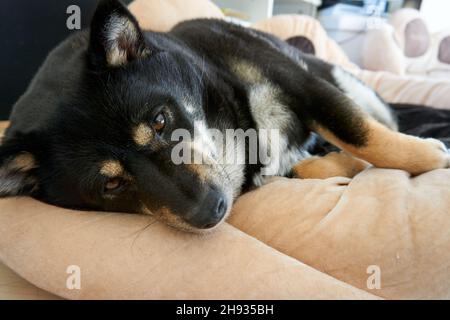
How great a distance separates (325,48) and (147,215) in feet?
8.67

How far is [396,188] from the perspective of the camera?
1195 millimetres

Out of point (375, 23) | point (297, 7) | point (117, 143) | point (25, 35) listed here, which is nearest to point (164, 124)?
point (117, 143)

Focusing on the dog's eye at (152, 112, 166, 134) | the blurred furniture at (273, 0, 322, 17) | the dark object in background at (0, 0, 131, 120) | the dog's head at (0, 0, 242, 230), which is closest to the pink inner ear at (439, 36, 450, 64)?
the blurred furniture at (273, 0, 322, 17)

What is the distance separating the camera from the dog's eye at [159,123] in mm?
1184

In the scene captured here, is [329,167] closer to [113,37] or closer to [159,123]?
[159,123]

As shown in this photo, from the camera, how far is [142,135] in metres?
1.14

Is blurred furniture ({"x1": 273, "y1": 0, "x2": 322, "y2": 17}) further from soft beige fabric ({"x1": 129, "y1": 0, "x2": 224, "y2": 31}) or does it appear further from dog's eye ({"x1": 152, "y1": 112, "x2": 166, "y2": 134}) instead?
dog's eye ({"x1": 152, "y1": 112, "x2": 166, "y2": 134})

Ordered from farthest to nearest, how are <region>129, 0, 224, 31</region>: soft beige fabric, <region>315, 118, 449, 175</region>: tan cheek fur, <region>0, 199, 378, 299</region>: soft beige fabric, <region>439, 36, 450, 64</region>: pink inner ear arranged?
<region>439, 36, 450, 64</region>: pink inner ear < <region>129, 0, 224, 31</region>: soft beige fabric < <region>315, 118, 449, 175</region>: tan cheek fur < <region>0, 199, 378, 299</region>: soft beige fabric

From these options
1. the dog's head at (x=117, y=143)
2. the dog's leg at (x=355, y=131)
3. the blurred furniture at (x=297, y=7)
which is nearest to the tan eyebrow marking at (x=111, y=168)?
the dog's head at (x=117, y=143)

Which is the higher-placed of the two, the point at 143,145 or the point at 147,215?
the point at 143,145

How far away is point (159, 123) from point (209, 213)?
1.09ft

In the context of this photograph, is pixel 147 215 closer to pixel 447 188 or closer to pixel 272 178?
pixel 272 178

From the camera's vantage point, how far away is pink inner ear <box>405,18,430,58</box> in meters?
4.40
